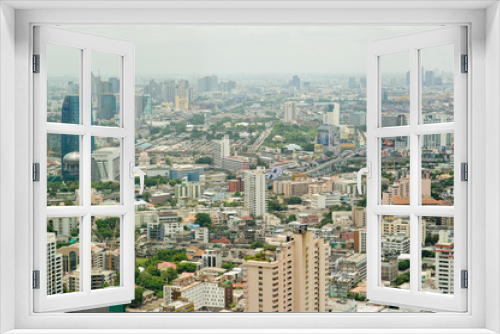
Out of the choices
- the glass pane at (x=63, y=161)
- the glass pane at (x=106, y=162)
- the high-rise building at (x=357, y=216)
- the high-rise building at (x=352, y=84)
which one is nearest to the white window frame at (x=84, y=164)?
the glass pane at (x=63, y=161)

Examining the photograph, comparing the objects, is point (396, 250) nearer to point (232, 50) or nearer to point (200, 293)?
point (200, 293)

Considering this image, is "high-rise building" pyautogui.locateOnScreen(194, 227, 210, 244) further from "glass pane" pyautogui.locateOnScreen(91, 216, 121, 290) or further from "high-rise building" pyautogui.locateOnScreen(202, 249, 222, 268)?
"glass pane" pyautogui.locateOnScreen(91, 216, 121, 290)

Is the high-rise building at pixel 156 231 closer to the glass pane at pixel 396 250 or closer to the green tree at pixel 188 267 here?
the green tree at pixel 188 267

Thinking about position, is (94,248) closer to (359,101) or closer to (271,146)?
(271,146)

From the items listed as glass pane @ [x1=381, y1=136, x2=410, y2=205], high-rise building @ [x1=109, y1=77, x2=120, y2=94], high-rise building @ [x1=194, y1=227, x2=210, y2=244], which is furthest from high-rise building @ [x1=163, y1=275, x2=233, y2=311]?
high-rise building @ [x1=109, y1=77, x2=120, y2=94]
